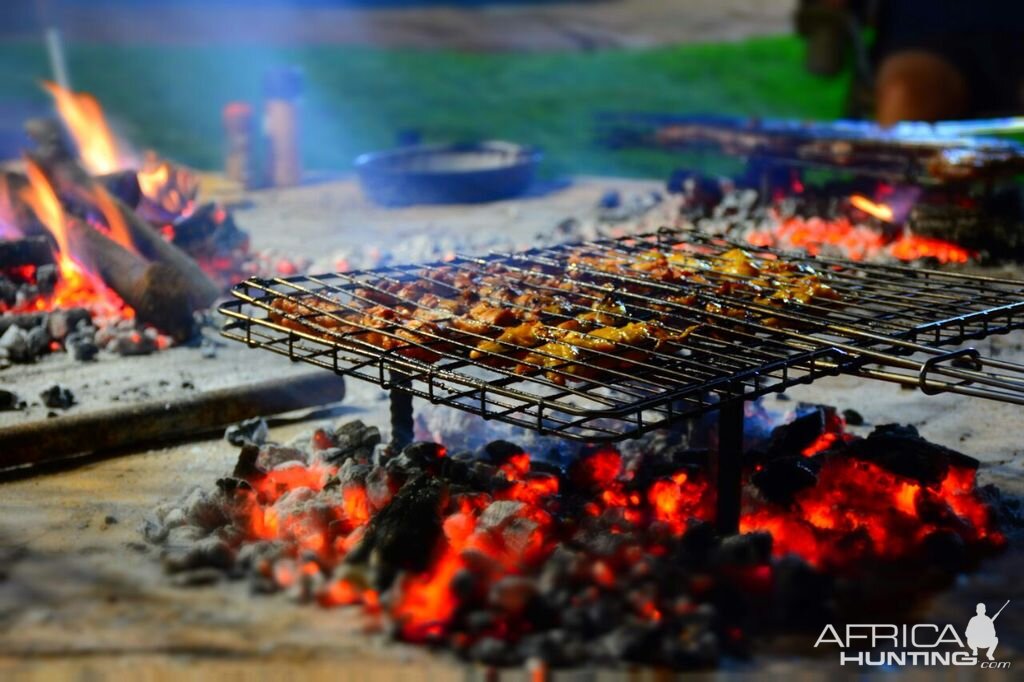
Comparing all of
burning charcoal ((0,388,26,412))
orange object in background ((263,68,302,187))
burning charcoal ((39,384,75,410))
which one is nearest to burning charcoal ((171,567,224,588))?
burning charcoal ((39,384,75,410))

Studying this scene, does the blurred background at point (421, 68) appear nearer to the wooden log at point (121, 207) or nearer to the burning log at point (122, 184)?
the burning log at point (122, 184)

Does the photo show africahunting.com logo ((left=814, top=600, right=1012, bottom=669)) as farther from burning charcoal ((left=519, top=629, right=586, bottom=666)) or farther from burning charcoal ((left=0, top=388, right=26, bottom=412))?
burning charcoal ((left=0, top=388, right=26, bottom=412))

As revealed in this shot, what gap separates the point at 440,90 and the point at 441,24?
6492mm

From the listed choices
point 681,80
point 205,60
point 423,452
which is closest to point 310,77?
point 205,60

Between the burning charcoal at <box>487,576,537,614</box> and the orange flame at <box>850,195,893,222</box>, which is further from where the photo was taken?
the orange flame at <box>850,195,893,222</box>

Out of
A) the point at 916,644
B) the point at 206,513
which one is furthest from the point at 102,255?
the point at 916,644

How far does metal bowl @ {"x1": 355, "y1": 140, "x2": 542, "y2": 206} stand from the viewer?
12.1 m

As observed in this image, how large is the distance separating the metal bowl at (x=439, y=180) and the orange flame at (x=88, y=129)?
283 cm

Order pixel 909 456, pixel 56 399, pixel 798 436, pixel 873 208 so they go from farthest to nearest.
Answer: pixel 873 208 < pixel 56 399 < pixel 798 436 < pixel 909 456

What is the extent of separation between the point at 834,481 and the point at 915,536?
0.46 m

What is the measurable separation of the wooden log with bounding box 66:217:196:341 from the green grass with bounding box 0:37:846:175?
29.6ft

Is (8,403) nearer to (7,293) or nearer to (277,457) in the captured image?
(277,457)

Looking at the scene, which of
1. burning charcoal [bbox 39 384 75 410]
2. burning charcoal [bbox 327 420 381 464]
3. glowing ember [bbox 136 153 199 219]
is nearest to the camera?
burning charcoal [bbox 327 420 381 464]

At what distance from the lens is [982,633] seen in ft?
12.1
